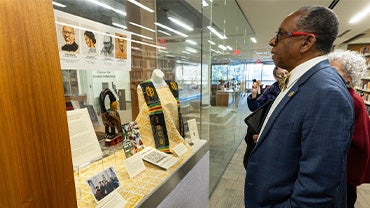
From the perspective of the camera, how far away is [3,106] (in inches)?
16.9

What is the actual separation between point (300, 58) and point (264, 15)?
14.3 feet

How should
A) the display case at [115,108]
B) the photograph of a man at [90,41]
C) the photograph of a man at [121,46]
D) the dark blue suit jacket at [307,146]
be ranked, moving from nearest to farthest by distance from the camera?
the dark blue suit jacket at [307,146]
the display case at [115,108]
the photograph of a man at [90,41]
the photograph of a man at [121,46]

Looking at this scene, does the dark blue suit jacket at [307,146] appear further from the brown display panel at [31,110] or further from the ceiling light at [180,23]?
the ceiling light at [180,23]

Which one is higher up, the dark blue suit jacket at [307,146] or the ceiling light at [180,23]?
the ceiling light at [180,23]

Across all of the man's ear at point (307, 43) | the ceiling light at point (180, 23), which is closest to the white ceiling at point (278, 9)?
the ceiling light at point (180, 23)

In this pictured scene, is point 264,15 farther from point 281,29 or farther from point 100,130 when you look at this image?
point 100,130

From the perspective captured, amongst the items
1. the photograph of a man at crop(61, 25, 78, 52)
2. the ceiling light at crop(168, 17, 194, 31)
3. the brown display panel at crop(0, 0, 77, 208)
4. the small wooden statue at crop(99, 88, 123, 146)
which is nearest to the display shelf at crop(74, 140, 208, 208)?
the small wooden statue at crop(99, 88, 123, 146)

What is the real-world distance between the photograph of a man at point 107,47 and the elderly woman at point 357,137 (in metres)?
1.71

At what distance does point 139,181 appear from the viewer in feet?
3.64

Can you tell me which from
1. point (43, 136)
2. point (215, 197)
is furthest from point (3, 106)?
point (215, 197)

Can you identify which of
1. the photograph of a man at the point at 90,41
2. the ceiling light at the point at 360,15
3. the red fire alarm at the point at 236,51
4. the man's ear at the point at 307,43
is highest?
the ceiling light at the point at 360,15

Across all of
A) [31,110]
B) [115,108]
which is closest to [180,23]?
[115,108]

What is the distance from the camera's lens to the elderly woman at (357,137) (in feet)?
4.27

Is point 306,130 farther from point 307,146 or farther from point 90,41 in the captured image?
point 90,41
